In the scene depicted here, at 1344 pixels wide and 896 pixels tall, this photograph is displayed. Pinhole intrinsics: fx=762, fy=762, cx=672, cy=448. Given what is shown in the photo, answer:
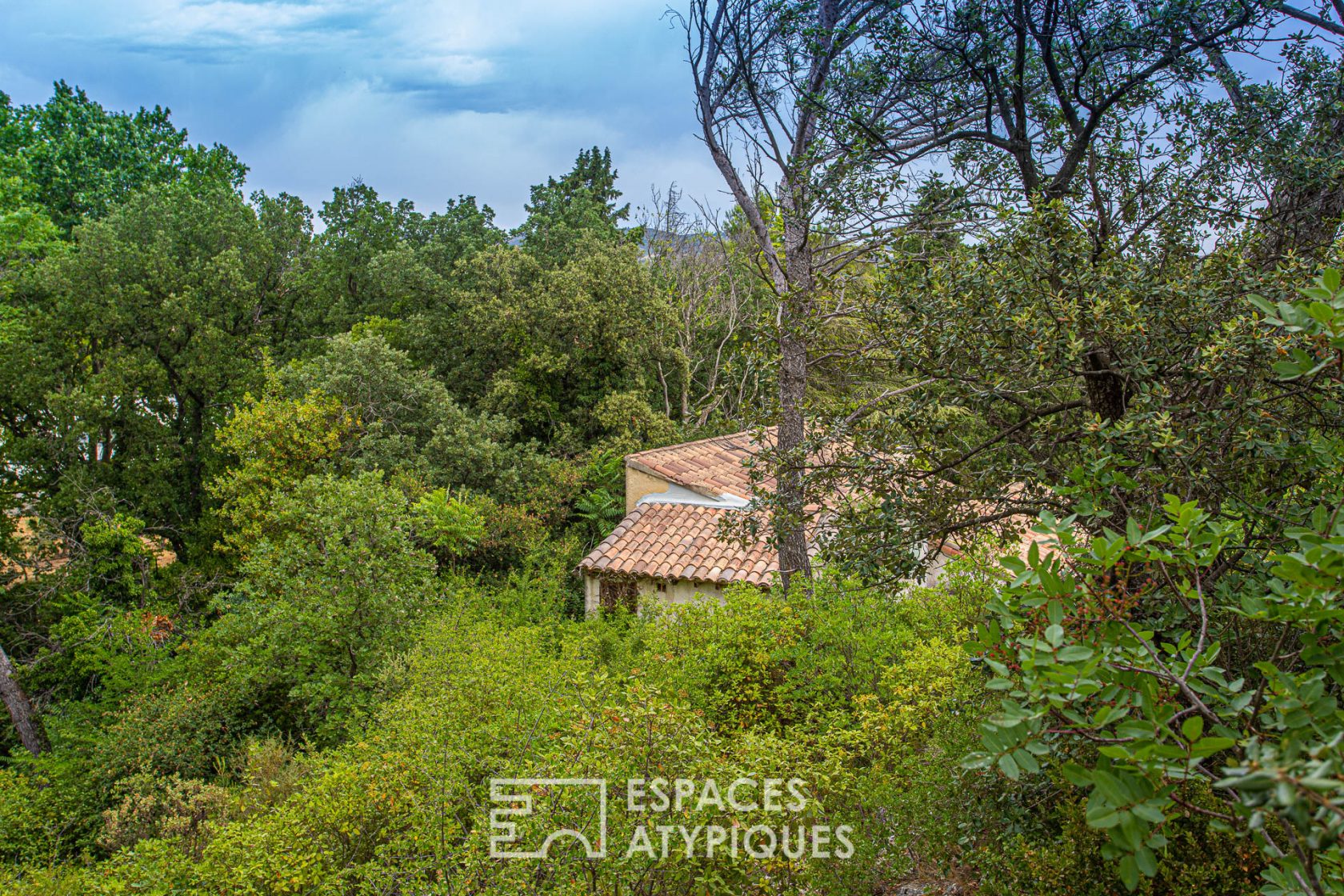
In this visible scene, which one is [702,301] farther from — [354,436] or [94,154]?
[94,154]

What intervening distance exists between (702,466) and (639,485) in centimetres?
135

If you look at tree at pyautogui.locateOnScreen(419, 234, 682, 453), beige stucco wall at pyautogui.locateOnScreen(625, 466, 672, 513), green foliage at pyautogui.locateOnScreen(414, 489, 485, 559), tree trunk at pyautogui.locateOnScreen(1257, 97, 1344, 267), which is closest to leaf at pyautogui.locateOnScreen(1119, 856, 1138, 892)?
tree trunk at pyautogui.locateOnScreen(1257, 97, 1344, 267)

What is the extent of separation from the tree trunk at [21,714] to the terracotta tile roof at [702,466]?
10.4 m

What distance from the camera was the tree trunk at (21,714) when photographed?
11.5 meters

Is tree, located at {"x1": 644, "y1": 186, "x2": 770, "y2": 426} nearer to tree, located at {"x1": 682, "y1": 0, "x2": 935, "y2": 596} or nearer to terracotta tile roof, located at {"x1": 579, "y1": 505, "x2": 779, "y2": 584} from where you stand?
terracotta tile roof, located at {"x1": 579, "y1": 505, "x2": 779, "y2": 584}

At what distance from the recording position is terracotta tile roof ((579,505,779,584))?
39.9 feet

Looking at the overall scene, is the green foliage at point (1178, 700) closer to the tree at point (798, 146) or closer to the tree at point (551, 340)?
the tree at point (798, 146)

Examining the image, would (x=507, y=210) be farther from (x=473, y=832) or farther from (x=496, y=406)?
(x=473, y=832)

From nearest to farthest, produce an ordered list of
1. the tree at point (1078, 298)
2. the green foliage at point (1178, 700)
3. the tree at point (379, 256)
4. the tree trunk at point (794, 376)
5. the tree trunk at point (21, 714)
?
the green foliage at point (1178, 700), the tree at point (1078, 298), the tree trunk at point (794, 376), the tree trunk at point (21, 714), the tree at point (379, 256)

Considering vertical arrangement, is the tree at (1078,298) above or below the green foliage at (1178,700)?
above

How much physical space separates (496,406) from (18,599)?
990 centimetres

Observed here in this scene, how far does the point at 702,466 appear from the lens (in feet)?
51.2

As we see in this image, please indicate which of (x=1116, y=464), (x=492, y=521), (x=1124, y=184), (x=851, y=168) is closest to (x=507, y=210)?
(x=492, y=521)

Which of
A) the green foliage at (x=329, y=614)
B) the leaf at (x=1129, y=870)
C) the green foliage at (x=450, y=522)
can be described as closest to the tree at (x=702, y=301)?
the green foliage at (x=450, y=522)
